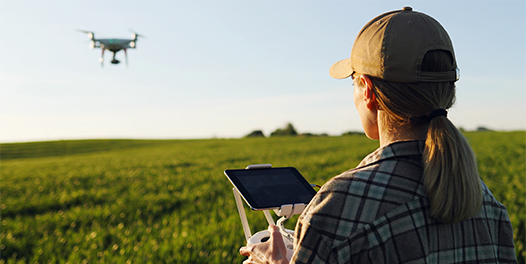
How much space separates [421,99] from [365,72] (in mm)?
236

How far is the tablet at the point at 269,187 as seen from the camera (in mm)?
1761

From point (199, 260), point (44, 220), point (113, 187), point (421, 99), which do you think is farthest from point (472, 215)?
point (113, 187)

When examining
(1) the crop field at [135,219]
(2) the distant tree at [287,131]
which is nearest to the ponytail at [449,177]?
(1) the crop field at [135,219]

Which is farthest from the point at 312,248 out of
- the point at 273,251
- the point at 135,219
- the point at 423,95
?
the point at 135,219

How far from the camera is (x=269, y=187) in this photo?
186 cm

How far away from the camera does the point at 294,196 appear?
1897mm

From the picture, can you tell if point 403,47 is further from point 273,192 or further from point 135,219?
point 135,219

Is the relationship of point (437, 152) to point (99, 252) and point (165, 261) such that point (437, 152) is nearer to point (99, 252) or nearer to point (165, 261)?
point (165, 261)

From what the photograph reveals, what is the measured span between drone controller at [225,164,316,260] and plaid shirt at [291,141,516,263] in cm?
44

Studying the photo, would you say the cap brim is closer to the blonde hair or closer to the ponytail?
the blonde hair

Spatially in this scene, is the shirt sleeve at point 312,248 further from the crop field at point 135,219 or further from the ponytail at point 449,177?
the crop field at point 135,219

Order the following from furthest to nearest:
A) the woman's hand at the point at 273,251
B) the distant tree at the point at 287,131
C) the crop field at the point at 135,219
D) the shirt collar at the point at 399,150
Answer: the distant tree at the point at 287,131 → the crop field at the point at 135,219 → the woman's hand at the point at 273,251 → the shirt collar at the point at 399,150

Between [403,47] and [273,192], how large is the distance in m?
0.90

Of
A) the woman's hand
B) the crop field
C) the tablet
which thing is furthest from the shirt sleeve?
the crop field
